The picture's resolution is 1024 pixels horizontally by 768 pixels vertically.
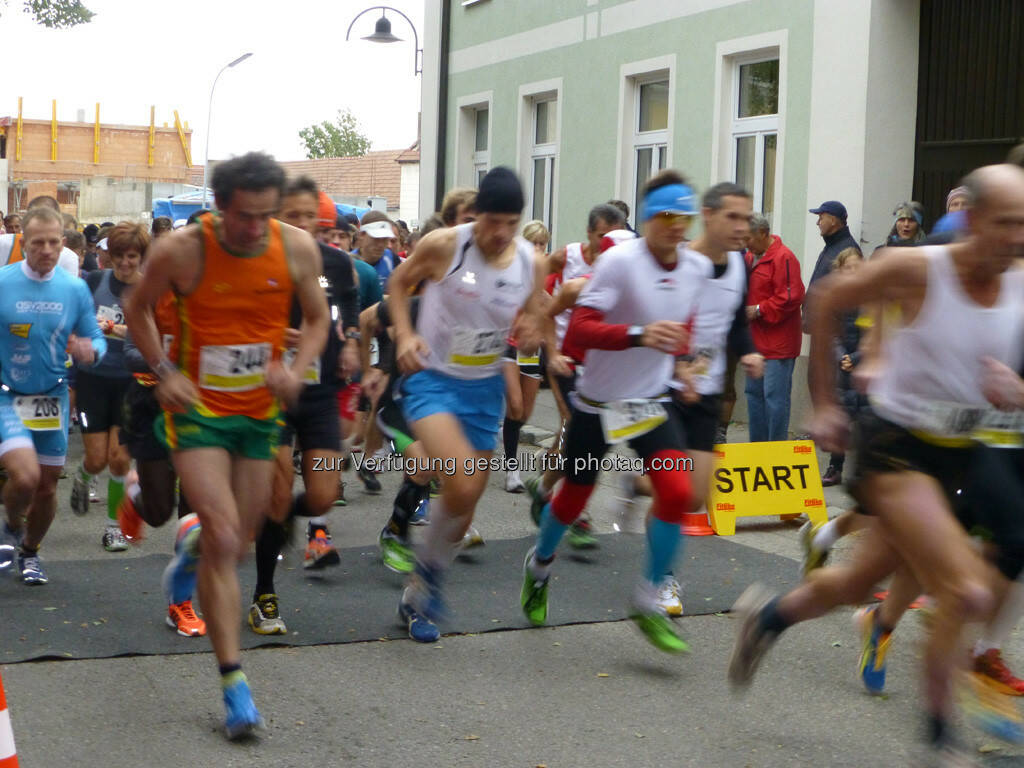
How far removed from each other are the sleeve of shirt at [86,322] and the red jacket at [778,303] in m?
5.74

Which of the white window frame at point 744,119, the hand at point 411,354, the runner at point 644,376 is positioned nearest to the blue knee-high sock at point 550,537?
the runner at point 644,376

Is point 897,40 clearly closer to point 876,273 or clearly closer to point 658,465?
point 658,465

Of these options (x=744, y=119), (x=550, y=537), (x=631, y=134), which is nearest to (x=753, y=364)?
(x=550, y=537)

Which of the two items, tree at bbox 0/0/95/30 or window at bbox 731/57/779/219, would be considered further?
tree at bbox 0/0/95/30

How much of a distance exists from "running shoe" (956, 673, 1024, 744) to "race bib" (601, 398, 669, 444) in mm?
1652

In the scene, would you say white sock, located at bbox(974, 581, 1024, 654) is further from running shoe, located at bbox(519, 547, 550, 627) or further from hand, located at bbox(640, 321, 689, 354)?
running shoe, located at bbox(519, 547, 550, 627)

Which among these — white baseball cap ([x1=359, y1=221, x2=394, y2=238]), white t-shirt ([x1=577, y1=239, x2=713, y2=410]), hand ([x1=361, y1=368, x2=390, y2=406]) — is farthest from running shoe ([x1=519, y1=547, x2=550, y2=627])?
white baseball cap ([x1=359, y1=221, x2=394, y2=238])

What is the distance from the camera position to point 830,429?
14.9 ft

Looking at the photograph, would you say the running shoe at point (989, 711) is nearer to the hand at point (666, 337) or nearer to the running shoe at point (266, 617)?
the hand at point (666, 337)

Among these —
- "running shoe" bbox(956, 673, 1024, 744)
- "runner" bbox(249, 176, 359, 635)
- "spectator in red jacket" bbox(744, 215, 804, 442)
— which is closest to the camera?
"running shoe" bbox(956, 673, 1024, 744)

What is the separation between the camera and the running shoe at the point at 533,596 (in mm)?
6242

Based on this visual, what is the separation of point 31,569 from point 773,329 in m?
6.38

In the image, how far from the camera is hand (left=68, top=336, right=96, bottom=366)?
696cm

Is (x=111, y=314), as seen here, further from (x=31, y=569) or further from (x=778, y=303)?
(x=778, y=303)
